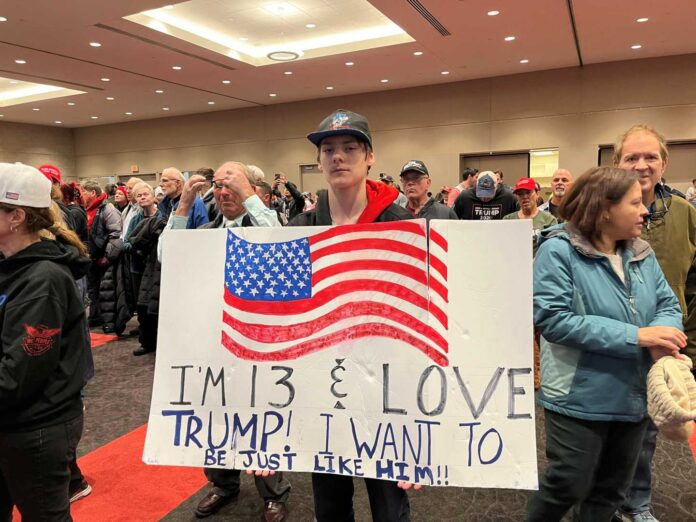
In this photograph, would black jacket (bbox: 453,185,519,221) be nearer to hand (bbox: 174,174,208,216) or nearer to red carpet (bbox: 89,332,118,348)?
hand (bbox: 174,174,208,216)

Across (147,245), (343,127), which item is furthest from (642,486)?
(147,245)

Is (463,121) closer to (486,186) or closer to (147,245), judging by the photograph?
(486,186)

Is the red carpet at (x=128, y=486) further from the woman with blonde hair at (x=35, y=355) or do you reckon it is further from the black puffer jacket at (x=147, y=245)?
the black puffer jacket at (x=147, y=245)

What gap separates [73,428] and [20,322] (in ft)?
1.34

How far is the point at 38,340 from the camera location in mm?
1442

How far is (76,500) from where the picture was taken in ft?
8.11

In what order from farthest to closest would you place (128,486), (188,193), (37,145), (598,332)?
(37,145) < (128,486) < (188,193) < (598,332)

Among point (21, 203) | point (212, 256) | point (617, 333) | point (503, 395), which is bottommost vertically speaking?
point (503, 395)

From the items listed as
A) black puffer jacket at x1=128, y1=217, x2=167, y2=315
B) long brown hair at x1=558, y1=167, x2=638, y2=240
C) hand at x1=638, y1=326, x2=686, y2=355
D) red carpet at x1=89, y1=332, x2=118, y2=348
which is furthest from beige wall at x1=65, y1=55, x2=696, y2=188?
hand at x1=638, y1=326, x2=686, y2=355

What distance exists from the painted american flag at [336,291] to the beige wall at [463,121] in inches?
402

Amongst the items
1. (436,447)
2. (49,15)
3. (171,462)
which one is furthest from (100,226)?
(436,447)

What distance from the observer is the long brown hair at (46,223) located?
1582 mm

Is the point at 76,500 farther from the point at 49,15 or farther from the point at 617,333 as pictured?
the point at 49,15

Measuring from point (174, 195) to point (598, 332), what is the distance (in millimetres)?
3280
